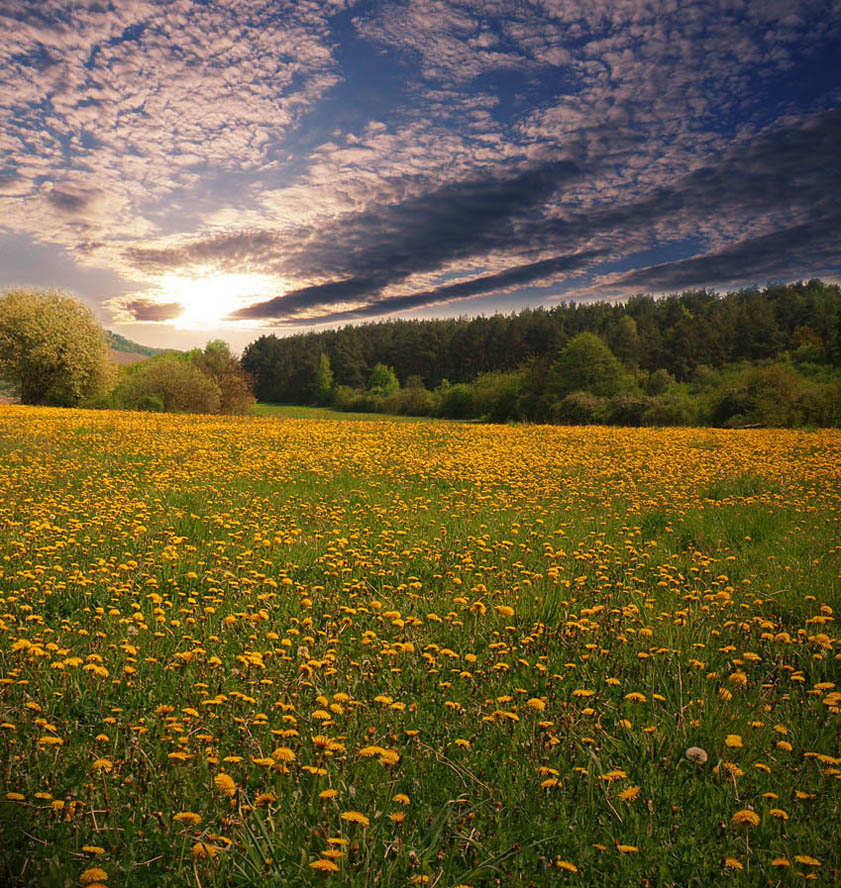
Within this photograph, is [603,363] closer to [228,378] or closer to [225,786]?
[228,378]

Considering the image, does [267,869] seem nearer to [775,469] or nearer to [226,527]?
[226,527]

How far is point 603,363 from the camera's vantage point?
166 feet

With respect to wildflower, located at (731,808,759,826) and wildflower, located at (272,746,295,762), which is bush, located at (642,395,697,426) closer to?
wildflower, located at (731,808,759,826)

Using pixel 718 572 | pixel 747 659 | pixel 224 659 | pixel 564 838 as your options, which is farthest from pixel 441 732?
pixel 718 572

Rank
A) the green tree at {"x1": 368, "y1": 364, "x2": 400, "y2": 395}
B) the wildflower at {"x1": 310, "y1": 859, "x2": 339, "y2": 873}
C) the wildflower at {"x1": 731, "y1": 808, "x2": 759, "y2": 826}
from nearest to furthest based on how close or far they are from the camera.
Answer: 1. the wildflower at {"x1": 310, "y1": 859, "x2": 339, "y2": 873}
2. the wildflower at {"x1": 731, "y1": 808, "x2": 759, "y2": 826}
3. the green tree at {"x1": 368, "y1": 364, "x2": 400, "y2": 395}

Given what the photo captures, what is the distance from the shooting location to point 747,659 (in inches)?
170

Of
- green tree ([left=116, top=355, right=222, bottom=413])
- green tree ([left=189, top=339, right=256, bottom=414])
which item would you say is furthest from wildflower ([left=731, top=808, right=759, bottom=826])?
green tree ([left=189, top=339, right=256, bottom=414])

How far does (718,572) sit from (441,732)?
14.4 ft

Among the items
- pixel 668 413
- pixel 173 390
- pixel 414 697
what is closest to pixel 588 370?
pixel 668 413

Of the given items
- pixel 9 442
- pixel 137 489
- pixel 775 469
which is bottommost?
pixel 775 469

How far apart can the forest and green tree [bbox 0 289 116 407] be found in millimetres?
13975

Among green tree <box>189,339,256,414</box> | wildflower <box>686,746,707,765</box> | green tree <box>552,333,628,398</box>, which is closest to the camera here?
wildflower <box>686,746,707,765</box>

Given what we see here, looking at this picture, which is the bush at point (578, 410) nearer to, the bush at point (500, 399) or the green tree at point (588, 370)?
the green tree at point (588, 370)

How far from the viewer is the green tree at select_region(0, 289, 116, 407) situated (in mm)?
40031
